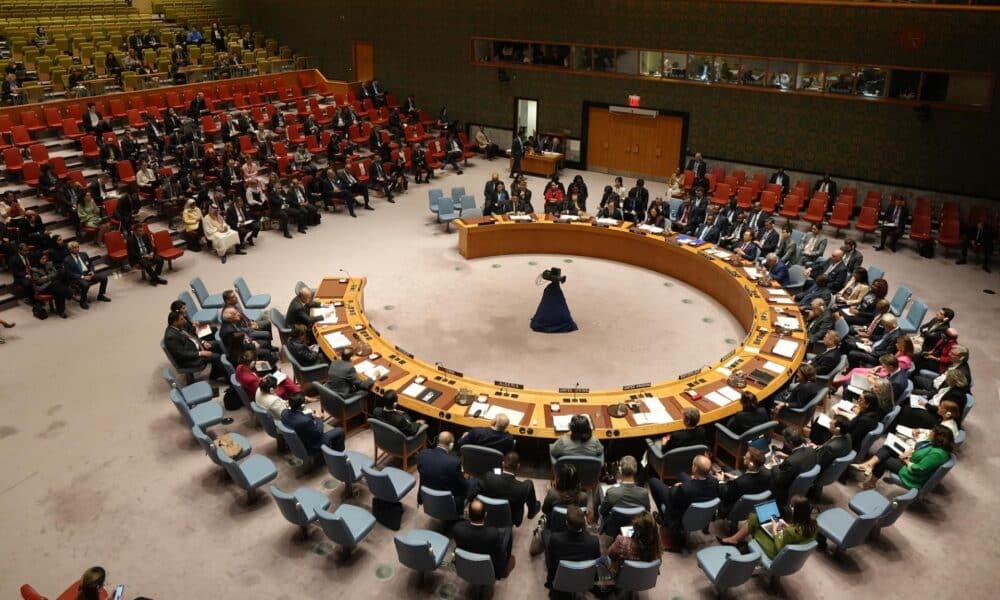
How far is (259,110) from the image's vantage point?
798 inches

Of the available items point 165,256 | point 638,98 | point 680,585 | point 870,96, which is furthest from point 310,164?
point 680,585

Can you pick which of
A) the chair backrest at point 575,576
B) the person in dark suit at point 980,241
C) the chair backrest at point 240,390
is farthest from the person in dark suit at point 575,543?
the person in dark suit at point 980,241

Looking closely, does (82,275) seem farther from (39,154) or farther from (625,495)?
(625,495)

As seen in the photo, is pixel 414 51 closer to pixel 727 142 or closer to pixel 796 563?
pixel 727 142

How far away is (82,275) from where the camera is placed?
1224 cm

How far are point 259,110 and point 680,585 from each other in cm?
1807

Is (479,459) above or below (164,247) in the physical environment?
below

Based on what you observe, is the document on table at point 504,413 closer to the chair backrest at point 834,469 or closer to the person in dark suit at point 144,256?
the chair backrest at point 834,469

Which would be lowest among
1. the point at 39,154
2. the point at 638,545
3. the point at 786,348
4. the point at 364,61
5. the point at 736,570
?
the point at 736,570

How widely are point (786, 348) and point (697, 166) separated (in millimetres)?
9950

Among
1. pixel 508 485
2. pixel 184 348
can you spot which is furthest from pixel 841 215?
pixel 184 348

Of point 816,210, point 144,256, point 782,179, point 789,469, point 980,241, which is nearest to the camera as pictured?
point 789,469

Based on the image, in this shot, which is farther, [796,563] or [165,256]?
[165,256]

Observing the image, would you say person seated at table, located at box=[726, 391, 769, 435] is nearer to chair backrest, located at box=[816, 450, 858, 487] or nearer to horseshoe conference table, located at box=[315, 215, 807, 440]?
horseshoe conference table, located at box=[315, 215, 807, 440]
